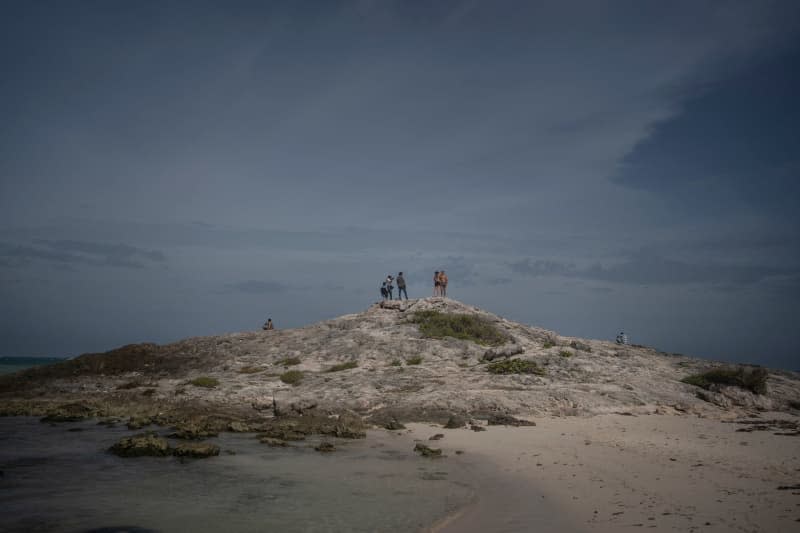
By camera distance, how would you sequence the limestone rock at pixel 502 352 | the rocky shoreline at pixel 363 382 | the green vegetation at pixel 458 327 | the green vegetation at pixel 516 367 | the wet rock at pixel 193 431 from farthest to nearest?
the green vegetation at pixel 458 327 < the limestone rock at pixel 502 352 < the green vegetation at pixel 516 367 < the rocky shoreline at pixel 363 382 < the wet rock at pixel 193 431

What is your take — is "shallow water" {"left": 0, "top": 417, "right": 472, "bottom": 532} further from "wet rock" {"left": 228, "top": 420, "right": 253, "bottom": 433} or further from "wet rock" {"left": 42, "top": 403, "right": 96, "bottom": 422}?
"wet rock" {"left": 42, "top": 403, "right": 96, "bottom": 422}

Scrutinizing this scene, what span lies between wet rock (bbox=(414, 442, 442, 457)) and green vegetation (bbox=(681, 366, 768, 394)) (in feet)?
69.2

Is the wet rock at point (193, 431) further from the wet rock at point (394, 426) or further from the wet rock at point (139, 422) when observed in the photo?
the wet rock at point (394, 426)

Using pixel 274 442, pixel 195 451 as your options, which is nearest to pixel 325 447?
pixel 274 442

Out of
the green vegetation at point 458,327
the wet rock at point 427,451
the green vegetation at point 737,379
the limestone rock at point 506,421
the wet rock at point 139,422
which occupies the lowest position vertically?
the wet rock at point 139,422

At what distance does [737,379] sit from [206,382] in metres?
35.8

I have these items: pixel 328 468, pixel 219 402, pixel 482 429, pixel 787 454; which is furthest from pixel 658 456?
pixel 219 402

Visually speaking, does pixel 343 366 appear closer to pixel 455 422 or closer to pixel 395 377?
pixel 395 377

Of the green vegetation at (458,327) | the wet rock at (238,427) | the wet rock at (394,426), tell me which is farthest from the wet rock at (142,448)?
the green vegetation at (458,327)

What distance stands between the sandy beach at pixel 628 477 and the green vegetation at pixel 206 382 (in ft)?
61.6

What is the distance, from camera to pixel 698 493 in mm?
11148

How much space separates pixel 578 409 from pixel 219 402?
22089mm

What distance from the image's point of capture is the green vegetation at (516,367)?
101 ft

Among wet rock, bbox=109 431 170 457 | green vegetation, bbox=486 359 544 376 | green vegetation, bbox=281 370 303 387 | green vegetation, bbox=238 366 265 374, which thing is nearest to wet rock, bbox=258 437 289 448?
wet rock, bbox=109 431 170 457
